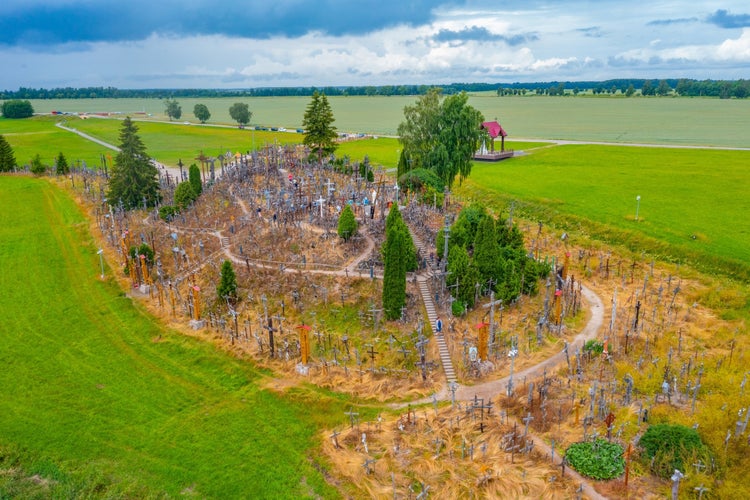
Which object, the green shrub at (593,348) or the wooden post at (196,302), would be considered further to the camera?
the wooden post at (196,302)

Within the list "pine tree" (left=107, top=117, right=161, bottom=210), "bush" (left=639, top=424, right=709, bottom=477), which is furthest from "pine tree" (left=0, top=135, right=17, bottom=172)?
"bush" (left=639, top=424, right=709, bottom=477)

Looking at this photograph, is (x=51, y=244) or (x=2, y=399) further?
(x=51, y=244)

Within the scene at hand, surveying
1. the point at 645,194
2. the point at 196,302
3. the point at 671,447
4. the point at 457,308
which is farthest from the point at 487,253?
the point at 645,194

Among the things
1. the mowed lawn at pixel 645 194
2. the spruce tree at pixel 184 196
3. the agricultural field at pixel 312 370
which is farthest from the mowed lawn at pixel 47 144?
the mowed lawn at pixel 645 194

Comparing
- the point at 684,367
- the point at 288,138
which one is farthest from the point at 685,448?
the point at 288,138

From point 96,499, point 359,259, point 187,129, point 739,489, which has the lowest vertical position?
point 96,499

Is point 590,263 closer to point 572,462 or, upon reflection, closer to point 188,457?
point 572,462

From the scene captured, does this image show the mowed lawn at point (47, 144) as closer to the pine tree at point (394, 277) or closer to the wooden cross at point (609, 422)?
the pine tree at point (394, 277)
